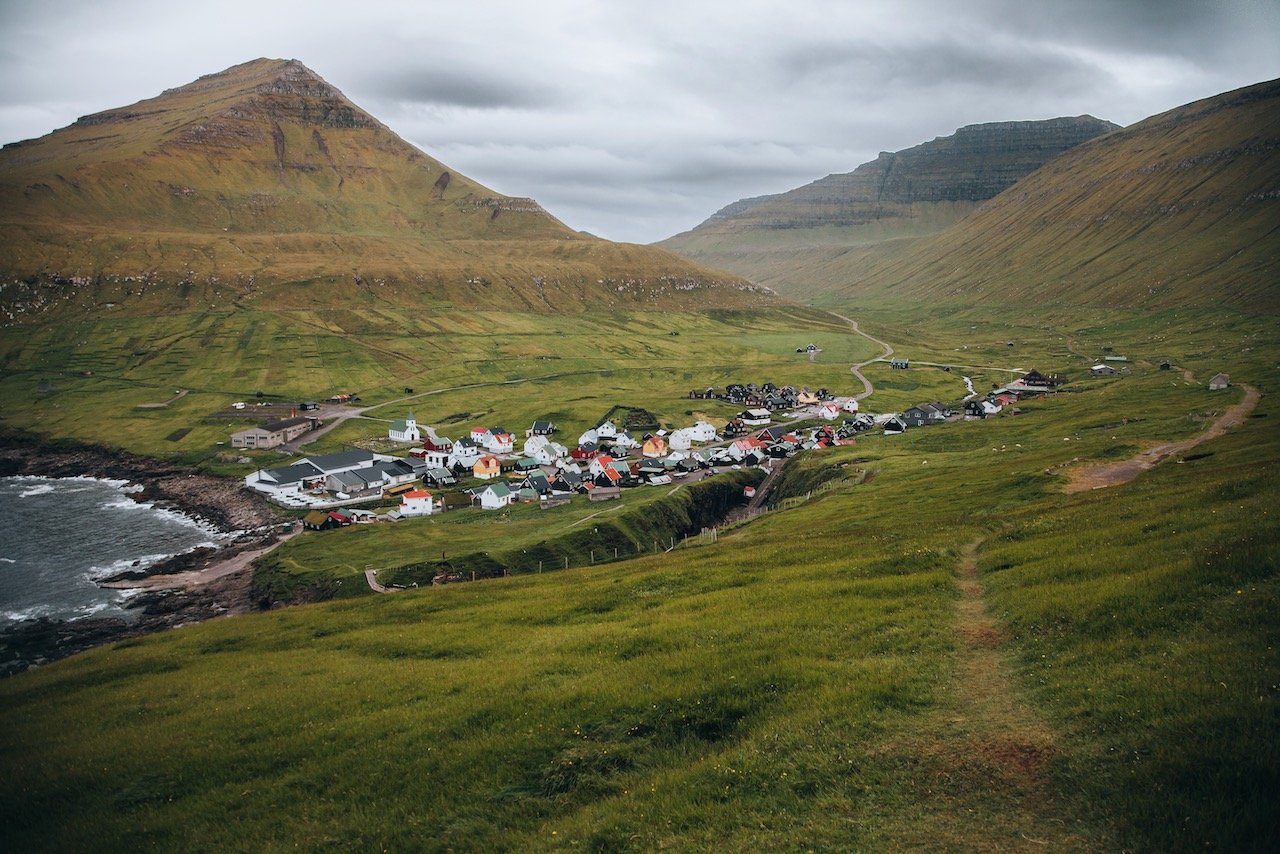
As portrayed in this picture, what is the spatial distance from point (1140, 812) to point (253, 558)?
98236 mm

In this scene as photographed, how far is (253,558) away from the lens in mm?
90375

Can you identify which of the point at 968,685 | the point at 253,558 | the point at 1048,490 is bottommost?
the point at 253,558

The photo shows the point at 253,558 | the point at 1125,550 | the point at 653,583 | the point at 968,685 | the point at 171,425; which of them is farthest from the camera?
the point at 171,425

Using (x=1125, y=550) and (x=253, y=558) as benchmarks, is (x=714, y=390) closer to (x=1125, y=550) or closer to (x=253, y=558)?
(x=253, y=558)

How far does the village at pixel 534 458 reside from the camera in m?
112

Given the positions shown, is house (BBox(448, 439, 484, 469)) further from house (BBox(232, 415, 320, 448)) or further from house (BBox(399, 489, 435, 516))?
house (BBox(232, 415, 320, 448))

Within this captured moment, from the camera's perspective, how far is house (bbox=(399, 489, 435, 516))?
108 m

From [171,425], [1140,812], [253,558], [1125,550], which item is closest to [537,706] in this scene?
[1140,812]

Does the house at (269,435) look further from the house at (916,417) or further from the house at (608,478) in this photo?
the house at (916,417)

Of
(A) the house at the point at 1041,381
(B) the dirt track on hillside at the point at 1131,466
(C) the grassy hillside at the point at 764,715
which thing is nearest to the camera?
(C) the grassy hillside at the point at 764,715

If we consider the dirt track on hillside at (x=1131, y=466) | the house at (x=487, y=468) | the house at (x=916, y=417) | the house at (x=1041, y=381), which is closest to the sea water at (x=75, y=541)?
the house at (x=487, y=468)

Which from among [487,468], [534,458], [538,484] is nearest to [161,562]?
[487,468]

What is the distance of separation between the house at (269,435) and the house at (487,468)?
162 feet

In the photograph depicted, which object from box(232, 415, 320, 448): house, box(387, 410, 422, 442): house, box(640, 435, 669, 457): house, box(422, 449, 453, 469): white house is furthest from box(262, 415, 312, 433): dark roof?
box(640, 435, 669, 457): house
